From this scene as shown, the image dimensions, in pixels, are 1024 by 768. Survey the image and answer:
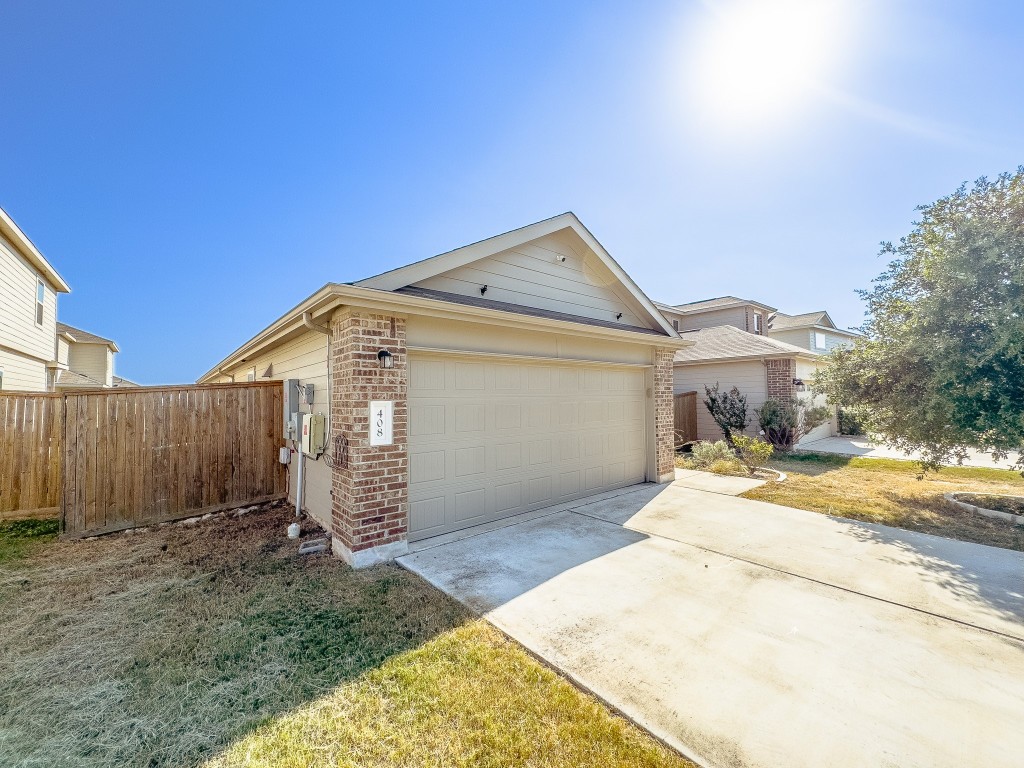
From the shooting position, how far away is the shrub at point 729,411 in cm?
1262

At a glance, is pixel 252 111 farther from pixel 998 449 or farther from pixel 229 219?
pixel 998 449

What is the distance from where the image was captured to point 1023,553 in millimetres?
4535

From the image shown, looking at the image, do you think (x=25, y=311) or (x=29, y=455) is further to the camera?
(x=25, y=311)

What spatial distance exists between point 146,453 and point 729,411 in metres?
13.9

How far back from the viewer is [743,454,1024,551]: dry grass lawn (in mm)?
5432

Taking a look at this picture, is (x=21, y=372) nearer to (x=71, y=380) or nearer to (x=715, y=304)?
(x=71, y=380)

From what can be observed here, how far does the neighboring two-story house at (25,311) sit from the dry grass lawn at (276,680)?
9.60 metres

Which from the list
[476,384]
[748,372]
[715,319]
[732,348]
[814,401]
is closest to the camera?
[476,384]

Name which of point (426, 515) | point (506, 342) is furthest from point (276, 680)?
point (506, 342)

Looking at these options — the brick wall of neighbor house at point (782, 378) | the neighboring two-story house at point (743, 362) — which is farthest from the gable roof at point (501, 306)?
the brick wall of neighbor house at point (782, 378)

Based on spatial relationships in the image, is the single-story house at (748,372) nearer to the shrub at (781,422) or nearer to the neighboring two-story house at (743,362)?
the neighboring two-story house at (743,362)

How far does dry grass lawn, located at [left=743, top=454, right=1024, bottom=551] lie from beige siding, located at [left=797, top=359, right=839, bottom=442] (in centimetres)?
314

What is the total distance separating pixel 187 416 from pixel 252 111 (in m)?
8.98

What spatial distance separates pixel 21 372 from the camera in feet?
36.1
